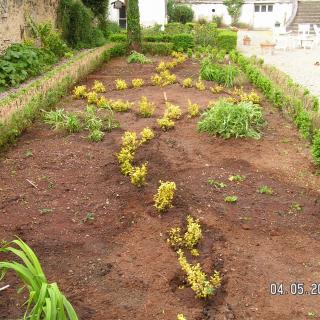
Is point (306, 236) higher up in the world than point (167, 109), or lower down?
lower down

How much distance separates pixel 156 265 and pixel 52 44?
1308 centimetres

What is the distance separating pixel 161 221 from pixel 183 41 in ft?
49.2

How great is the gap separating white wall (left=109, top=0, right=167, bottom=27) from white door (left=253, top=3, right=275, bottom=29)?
7.47 meters

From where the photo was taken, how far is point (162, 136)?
853 cm

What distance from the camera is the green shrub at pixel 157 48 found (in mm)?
18469

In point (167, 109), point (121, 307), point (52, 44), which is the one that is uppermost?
point (52, 44)

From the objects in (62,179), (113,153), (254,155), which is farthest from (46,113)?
(254,155)

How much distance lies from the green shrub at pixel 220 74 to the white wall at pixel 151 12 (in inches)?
534

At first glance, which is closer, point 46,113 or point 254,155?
point 254,155

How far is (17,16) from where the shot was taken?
15.0 metres

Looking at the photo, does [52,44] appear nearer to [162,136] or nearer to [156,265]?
[162,136]

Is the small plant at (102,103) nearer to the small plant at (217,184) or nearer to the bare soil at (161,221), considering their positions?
the bare soil at (161,221)

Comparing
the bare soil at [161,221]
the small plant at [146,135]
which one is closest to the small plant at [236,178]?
the bare soil at [161,221]

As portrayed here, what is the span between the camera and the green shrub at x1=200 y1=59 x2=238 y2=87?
41.2 ft
